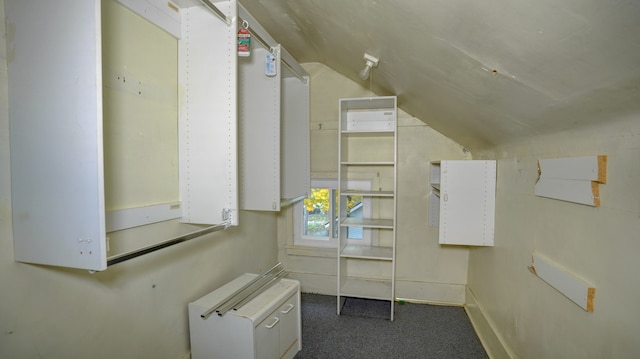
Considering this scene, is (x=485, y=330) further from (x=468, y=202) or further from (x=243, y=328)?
(x=243, y=328)

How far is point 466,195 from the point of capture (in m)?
2.35

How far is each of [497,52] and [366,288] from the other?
96.9 inches

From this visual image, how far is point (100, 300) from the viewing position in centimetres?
126

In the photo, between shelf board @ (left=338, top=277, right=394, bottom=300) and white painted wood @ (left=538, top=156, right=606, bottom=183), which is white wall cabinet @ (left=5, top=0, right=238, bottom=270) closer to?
white painted wood @ (left=538, top=156, right=606, bottom=183)

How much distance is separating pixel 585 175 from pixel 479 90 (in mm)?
603

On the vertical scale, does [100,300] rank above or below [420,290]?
above

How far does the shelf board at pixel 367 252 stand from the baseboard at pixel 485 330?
87cm

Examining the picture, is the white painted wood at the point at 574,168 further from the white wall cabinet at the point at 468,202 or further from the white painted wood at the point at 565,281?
the white wall cabinet at the point at 468,202

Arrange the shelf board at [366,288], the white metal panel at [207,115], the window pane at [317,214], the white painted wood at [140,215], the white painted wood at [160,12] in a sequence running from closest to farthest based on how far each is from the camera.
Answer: the white painted wood at [140,215] → the white painted wood at [160,12] → the white metal panel at [207,115] → the shelf board at [366,288] → the window pane at [317,214]

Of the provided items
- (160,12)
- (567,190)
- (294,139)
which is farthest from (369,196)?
(160,12)

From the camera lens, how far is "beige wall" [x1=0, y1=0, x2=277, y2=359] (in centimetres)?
98

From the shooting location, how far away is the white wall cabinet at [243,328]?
162 centimetres

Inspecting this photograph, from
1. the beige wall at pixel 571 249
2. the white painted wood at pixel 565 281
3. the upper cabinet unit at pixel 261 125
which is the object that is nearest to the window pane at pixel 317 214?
the upper cabinet unit at pixel 261 125

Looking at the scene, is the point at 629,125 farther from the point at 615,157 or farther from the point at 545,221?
the point at 545,221
